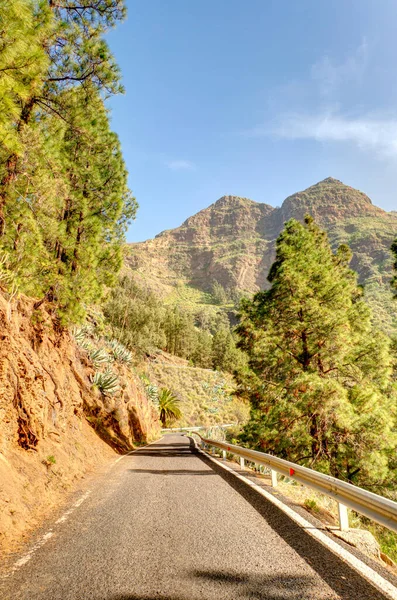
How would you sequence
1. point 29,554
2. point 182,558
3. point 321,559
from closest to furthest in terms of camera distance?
1. point 321,559
2. point 182,558
3. point 29,554

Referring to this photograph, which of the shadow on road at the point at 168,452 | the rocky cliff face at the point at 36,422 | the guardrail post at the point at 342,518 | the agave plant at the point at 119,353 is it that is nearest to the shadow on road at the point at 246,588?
the guardrail post at the point at 342,518

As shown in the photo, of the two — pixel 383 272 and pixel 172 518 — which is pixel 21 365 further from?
pixel 383 272

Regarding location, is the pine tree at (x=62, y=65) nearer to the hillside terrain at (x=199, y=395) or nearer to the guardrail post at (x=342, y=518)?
the guardrail post at (x=342, y=518)

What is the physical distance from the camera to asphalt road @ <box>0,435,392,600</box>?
101 inches

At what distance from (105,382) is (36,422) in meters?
7.82

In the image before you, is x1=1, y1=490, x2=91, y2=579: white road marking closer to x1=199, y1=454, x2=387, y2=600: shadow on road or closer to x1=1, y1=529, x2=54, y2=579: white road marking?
x1=1, y1=529, x2=54, y2=579: white road marking

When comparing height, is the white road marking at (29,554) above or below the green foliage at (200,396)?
above

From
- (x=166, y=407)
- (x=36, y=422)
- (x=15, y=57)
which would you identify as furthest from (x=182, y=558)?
(x=166, y=407)

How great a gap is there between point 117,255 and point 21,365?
20.4 ft

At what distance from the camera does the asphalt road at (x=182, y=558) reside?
8.44 feet

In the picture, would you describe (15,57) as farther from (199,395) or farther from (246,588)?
(199,395)

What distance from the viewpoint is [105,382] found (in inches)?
585

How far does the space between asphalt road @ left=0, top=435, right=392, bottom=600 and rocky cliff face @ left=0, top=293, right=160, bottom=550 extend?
85cm

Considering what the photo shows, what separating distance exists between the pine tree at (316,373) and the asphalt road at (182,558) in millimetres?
6242
